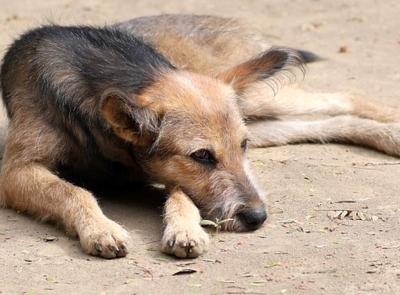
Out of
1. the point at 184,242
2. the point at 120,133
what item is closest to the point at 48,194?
the point at 120,133

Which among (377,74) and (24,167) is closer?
(24,167)

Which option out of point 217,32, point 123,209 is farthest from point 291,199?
point 217,32

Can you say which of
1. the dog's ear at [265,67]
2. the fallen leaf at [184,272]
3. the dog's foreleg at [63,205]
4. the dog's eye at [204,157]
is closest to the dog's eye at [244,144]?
the dog's eye at [204,157]

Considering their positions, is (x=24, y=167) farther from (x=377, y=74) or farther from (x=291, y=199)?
(x=377, y=74)

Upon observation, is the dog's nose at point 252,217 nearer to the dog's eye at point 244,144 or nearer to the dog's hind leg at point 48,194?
the dog's eye at point 244,144

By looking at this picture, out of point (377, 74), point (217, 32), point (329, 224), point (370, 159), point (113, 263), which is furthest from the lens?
point (377, 74)

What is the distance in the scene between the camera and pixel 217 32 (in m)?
9.12

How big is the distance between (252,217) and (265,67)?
4.50 feet

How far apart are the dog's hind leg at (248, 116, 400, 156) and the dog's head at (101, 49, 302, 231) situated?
2014 mm

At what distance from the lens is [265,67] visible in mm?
7156

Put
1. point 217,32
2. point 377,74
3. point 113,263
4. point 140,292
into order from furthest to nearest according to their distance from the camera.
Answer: point 377,74, point 217,32, point 113,263, point 140,292

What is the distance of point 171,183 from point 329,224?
976mm

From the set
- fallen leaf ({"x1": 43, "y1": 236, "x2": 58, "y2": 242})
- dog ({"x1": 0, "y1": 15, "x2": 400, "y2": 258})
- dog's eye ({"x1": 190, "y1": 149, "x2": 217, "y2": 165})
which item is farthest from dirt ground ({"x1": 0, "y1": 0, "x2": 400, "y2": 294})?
dog's eye ({"x1": 190, "y1": 149, "x2": 217, "y2": 165})

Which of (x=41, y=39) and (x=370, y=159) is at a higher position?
(x=41, y=39)
